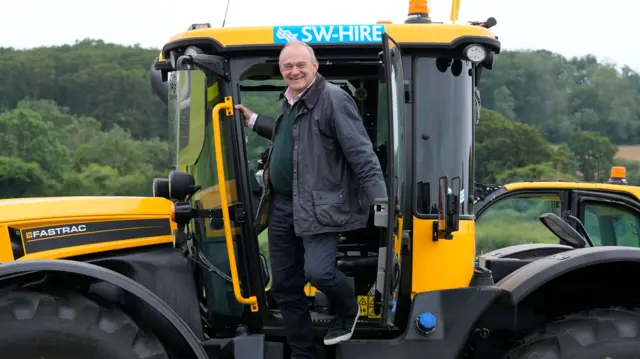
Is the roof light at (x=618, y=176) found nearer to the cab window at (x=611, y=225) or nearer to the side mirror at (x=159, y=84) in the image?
the cab window at (x=611, y=225)

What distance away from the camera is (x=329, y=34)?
385cm

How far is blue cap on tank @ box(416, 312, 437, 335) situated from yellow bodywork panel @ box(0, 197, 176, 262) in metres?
1.45

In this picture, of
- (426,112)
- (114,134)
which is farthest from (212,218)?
(114,134)

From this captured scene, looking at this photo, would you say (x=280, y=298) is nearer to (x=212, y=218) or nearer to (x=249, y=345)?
(x=249, y=345)

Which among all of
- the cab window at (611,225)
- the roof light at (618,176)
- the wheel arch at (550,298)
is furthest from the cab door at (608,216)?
the wheel arch at (550,298)

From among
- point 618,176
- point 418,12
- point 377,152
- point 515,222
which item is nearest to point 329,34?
point 418,12

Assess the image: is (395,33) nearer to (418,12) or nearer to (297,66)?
(418,12)

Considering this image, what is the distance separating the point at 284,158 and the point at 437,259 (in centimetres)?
95

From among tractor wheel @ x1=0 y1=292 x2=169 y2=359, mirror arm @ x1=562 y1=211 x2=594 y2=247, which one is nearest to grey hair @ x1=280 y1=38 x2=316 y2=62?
tractor wheel @ x1=0 y1=292 x2=169 y2=359

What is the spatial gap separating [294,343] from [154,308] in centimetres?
75

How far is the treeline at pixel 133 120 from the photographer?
55.2 feet

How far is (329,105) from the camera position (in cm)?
378

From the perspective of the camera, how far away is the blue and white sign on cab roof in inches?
151

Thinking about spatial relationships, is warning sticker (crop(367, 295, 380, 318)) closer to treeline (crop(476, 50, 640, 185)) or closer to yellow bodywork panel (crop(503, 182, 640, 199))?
yellow bodywork panel (crop(503, 182, 640, 199))
